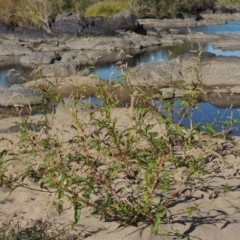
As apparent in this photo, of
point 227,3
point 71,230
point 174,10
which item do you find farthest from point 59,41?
point 227,3

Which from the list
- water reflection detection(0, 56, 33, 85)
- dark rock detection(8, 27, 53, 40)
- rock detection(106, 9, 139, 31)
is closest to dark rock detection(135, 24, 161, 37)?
rock detection(106, 9, 139, 31)

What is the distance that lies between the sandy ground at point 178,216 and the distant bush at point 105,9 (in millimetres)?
24124

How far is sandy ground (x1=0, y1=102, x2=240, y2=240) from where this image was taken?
3236 millimetres

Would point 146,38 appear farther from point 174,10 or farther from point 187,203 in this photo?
point 187,203

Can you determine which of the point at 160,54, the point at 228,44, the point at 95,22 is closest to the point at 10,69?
the point at 160,54

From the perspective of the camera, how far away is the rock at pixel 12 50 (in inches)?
650

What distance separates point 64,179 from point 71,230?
45cm

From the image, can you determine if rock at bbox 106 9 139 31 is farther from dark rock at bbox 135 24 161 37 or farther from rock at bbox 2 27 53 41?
rock at bbox 2 27 53 41

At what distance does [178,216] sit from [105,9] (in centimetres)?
2539

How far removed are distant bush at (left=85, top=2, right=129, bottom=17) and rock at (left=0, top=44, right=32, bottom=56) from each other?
11226mm

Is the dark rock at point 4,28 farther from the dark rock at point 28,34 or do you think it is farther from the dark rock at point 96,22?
the dark rock at point 96,22

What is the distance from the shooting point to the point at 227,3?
4025cm

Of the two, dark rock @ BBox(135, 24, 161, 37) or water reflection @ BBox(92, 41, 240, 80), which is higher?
water reflection @ BBox(92, 41, 240, 80)

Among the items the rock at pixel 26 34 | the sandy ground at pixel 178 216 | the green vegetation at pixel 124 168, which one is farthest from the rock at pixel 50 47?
the sandy ground at pixel 178 216
